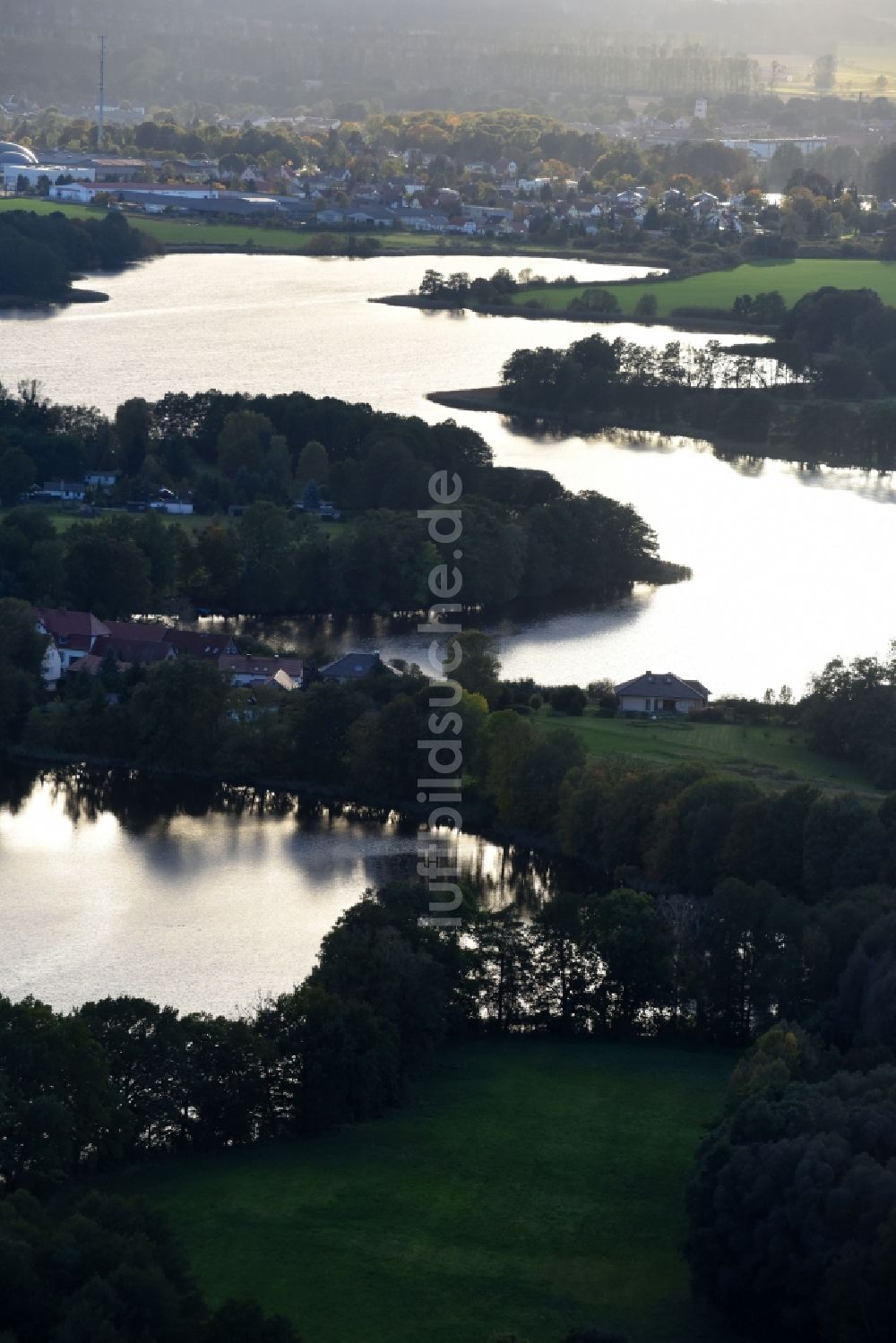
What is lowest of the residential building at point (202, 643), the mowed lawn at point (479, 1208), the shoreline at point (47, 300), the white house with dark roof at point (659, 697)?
Result: the mowed lawn at point (479, 1208)

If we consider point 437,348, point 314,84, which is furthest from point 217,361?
point 314,84

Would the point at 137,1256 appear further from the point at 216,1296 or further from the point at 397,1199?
the point at 397,1199

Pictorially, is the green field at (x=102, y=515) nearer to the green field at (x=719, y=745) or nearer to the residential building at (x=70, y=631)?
the residential building at (x=70, y=631)

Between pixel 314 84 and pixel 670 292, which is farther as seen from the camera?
pixel 314 84

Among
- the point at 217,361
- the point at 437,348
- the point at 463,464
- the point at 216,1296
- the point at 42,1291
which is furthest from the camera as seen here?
the point at 437,348

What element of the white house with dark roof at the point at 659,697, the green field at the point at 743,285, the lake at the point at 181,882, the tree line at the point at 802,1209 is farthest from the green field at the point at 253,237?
the tree line at the point at 802,1209

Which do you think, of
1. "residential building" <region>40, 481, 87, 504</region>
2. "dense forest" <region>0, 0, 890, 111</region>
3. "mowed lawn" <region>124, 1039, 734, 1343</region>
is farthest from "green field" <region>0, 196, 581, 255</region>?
"mowed lawn" <region>124, 1039, 734, 1343</region>

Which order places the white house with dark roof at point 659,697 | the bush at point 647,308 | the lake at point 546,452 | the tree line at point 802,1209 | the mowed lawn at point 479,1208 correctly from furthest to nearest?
the bush at point 647,308 → the lake at point 546,452 → the white house with dark roof at point 659,697 → the mowed lawn at point 479,1208 → the tree line at point 802,1209

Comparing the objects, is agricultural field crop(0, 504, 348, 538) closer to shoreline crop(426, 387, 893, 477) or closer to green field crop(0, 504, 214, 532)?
green field crop(0, 504, 214, 532)
